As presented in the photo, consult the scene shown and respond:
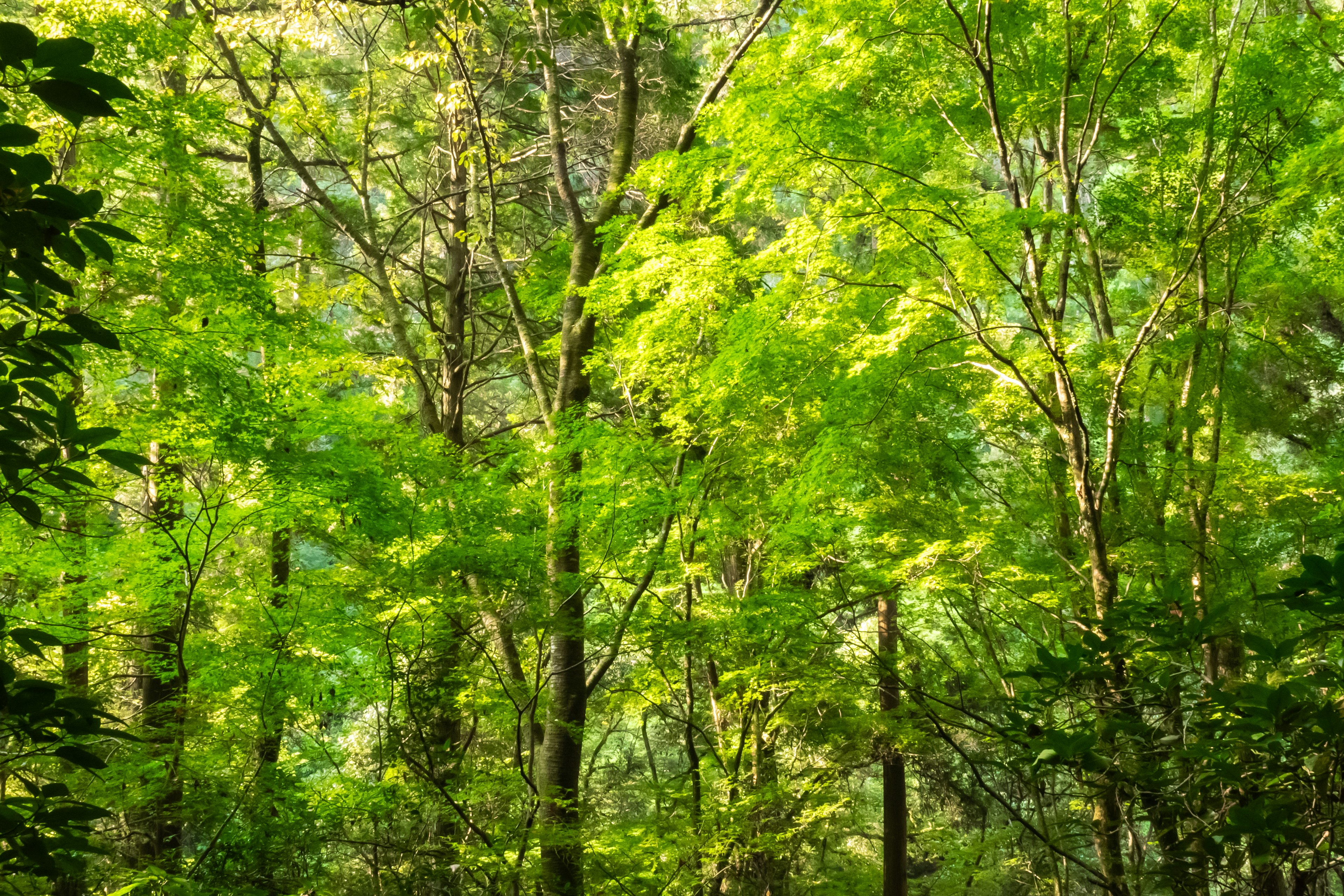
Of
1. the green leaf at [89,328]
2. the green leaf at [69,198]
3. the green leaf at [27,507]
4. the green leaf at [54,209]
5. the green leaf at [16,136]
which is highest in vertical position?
the green leaf at [16,136]

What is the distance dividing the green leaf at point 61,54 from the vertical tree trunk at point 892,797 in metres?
8.61

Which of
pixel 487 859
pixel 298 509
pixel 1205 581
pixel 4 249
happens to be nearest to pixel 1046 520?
pixel 1205 581

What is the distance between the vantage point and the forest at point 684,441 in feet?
15.5

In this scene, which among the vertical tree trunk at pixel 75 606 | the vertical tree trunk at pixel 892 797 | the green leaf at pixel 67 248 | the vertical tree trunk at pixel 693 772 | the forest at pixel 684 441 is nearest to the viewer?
the green leaf at pixel 67 248

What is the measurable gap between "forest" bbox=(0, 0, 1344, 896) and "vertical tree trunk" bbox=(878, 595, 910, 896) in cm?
34

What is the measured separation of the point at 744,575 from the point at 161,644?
6262 mm

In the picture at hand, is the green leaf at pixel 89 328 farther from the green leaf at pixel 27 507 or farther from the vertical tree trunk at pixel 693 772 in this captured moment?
the vertical tree trunk at pixel 693 772

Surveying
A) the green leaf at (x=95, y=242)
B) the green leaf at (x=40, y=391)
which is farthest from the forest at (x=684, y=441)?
the green leaf at (x=95, y=242)

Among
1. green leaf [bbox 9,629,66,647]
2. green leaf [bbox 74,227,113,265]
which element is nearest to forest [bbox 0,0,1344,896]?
green leaf [bbox 9,629,66,647]

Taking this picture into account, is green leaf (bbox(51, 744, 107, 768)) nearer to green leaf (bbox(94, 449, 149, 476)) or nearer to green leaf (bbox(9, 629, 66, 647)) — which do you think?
green leaf (bbox(9, 629, 66, 647))

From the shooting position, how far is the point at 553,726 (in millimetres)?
6035

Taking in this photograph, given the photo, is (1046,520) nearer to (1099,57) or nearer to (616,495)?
(1099,57)

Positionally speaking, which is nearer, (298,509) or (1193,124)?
(298,509)

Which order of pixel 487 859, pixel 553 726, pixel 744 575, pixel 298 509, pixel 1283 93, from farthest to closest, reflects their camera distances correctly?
pixel 744 575, pixel 553 726, pixel 1283 93, pixel 298 509, pixel 487 859
